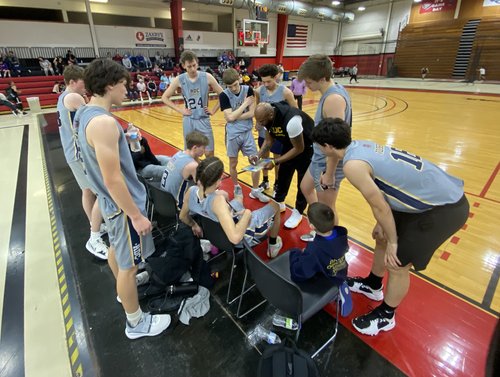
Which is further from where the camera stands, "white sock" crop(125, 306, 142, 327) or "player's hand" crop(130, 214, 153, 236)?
"white sock" crop(125, 306, 142, 327)

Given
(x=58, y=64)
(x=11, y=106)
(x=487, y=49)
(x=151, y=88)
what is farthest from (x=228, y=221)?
(x=487, y=49)

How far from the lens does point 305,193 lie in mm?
2941

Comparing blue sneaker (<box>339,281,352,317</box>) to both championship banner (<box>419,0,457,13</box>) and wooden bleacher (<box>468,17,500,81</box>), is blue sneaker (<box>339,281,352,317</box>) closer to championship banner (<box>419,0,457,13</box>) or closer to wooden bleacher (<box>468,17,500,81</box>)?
wooden bleacher (<box>468,17,500,81</box>)

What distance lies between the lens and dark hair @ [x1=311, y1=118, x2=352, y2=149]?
1.73m

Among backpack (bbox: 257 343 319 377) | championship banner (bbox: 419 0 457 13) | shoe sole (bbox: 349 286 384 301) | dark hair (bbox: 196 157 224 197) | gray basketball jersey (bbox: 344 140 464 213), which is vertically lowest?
shoe sole (bbox: 349 286 384 301)

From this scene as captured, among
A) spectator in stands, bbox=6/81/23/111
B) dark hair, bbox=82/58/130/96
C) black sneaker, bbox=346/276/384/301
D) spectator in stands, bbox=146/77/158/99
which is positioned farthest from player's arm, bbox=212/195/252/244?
spectator in stands, bbox=146/77/158/99

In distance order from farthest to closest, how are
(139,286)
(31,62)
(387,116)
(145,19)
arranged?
(145,19) → (31,62) → (387,116) → (139,286)

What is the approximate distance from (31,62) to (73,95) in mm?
16464

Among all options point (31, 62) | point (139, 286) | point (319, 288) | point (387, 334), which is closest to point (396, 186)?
point (319, 288)

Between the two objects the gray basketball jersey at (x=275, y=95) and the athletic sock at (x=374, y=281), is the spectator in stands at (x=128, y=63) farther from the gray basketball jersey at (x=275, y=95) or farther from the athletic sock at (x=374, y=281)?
the athletic sock at (x=374, y=281)

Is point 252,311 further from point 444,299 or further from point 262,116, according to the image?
point 262,116

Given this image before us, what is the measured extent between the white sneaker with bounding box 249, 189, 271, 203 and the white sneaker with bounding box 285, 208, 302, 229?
0.59m

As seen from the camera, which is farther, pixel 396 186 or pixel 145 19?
pixel 145 19

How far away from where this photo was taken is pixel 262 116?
2865mm
